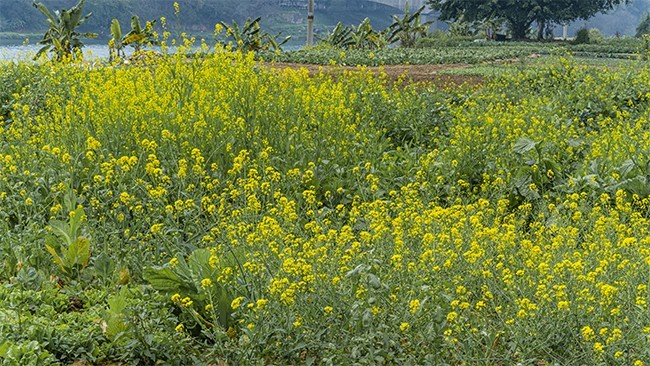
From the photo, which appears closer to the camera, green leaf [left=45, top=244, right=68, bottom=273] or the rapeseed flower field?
the rapeseed flower field

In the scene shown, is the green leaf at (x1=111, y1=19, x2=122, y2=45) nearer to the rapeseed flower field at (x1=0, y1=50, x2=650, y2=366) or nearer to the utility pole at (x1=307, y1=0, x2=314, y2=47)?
the rapeseed flower field at (x1=0, y1=50, x2=650, y2=366)

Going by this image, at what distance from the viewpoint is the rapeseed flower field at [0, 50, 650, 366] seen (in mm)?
3271

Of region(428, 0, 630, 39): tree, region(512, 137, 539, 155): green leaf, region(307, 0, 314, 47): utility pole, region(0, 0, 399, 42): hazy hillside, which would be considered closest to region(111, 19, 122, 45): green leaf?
region(307, 0, 314, 47): utility pole

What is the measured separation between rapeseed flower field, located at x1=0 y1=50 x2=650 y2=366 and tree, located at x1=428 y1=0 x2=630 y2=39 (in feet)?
95.1

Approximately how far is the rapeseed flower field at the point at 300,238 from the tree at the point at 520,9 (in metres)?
29.0

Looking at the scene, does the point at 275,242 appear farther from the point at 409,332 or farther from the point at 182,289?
the point at 409,332

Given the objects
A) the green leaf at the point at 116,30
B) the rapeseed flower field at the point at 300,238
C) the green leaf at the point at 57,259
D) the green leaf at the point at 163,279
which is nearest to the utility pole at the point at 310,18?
the green leaf at the point at 116,30

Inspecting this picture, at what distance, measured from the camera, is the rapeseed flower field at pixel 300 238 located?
327 centimetres

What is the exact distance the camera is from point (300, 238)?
13.0 feet

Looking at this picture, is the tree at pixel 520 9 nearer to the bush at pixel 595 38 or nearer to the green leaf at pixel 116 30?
the bush at pixel 595 38

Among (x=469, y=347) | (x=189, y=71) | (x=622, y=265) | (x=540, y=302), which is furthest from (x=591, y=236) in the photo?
(x=189, y=71)

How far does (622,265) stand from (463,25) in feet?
125

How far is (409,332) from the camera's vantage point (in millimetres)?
3326

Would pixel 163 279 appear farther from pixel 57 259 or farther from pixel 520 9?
pixel 520 9
